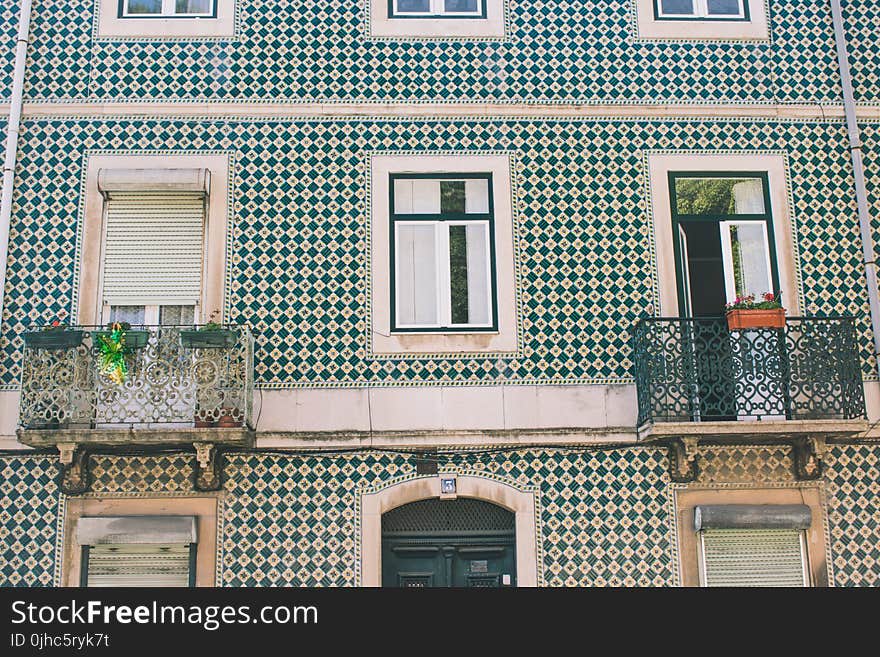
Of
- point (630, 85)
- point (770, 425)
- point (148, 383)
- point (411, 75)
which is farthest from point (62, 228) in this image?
point (770, 425)

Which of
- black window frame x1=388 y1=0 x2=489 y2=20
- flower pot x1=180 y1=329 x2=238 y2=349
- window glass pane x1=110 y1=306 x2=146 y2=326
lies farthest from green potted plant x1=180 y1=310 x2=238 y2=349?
black window frame x1=388 y1=0 x2=489 y2=20

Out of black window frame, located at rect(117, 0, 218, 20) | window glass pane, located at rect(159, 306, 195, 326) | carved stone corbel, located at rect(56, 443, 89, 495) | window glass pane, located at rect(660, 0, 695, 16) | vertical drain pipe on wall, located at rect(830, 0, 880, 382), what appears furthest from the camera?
window glass pane, located at rect(660, 0, 695, 16)

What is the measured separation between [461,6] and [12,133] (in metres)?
5.38

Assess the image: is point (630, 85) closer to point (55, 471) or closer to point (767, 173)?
point (767, 173)

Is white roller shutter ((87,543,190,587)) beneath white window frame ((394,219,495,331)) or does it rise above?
beneath

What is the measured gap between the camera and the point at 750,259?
13.1 meters

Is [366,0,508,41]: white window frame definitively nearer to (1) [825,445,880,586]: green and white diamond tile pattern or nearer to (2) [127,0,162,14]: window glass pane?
(2) [127,0,162,14]: window glass pane

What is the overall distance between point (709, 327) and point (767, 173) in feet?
7.34

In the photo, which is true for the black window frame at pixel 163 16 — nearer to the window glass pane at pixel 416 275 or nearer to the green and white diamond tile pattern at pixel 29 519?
the window glass pane at pixel 416 275

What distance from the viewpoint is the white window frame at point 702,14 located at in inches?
539

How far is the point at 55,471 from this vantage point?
12.1m

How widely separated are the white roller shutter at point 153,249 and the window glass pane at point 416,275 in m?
2.24

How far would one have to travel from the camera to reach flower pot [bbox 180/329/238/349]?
1178cm

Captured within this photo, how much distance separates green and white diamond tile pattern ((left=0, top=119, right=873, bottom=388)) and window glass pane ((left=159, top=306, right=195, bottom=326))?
1.50 ft
